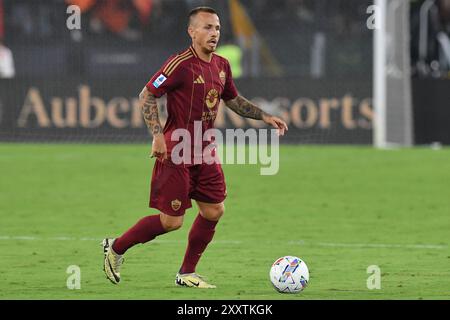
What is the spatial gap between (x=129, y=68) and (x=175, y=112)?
51.4 feet

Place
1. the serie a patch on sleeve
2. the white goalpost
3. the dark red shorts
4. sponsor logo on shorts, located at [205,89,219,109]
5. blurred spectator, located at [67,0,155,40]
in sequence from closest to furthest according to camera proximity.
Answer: the serie a patch on sleeve → the dark red shorts → sponsor logo on shorts, located at [205,89,219,109] → the white goalpost → blurred spectator, located at [67,0,155,40]

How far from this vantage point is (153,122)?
8125mm

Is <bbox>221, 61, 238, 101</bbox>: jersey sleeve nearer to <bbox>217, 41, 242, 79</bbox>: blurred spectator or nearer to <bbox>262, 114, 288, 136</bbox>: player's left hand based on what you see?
<bbox>262, 114, 288, 136</bbox>: player's left hand

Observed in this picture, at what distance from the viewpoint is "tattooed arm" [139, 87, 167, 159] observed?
314 inches

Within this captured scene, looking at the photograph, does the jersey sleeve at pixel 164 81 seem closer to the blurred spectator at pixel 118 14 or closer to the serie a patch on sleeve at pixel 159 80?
the serie a patch on sleeve at pixel 159 80

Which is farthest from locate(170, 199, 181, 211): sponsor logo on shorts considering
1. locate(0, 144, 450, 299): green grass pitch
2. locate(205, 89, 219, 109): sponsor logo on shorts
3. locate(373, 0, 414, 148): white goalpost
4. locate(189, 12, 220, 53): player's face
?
locate(373, 0, 414, 148): white goalpost

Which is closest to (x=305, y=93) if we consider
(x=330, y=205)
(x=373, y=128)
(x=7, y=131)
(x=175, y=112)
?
(x=373, y=128)


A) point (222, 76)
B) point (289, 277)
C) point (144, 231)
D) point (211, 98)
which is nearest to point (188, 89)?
point (211, 98)

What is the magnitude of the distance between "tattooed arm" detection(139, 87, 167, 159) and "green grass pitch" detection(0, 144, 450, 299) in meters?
0.97

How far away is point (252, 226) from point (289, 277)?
13.9ft

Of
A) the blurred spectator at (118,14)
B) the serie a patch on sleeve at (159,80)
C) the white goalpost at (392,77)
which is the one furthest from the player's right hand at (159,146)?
the blurred spectator at (118,14)

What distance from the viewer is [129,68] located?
939 inches

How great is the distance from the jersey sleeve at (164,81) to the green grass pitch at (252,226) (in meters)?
1.39
